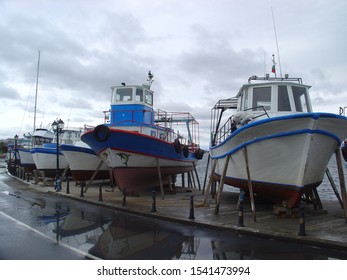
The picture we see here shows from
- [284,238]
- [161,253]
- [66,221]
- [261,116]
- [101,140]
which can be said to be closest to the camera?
[161,253]

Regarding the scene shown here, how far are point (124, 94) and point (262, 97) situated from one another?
8.94 meters

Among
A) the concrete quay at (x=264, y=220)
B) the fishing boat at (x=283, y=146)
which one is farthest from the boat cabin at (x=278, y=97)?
the concrete quay at (x=264, y=220)

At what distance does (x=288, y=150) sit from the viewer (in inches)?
365

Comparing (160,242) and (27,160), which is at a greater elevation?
(27,160)

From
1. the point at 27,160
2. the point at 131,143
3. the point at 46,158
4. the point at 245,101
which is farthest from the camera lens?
the point at 27,160

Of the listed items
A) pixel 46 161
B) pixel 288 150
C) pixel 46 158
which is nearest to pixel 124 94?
pixel 46 158

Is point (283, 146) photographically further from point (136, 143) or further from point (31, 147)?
point (31, 147)

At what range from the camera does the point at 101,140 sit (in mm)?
14141

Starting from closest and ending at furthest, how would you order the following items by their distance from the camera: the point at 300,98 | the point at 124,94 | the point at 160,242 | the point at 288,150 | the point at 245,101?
1. the point at 160,242
2. the point at 288,150
3. the point at 300,98
4. the point at 245,101
5. the point at 124,94

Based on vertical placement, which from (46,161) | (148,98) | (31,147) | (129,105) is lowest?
(46,161)

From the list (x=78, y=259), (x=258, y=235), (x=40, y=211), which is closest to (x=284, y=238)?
(x=258, y=235)

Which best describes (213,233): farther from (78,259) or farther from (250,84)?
(250,84)

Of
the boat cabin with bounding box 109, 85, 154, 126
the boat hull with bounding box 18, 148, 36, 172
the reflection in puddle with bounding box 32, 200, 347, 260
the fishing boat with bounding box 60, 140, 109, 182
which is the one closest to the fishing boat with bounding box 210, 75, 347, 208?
the reflection in puddle with bounding box 32, 200, 347, 260
